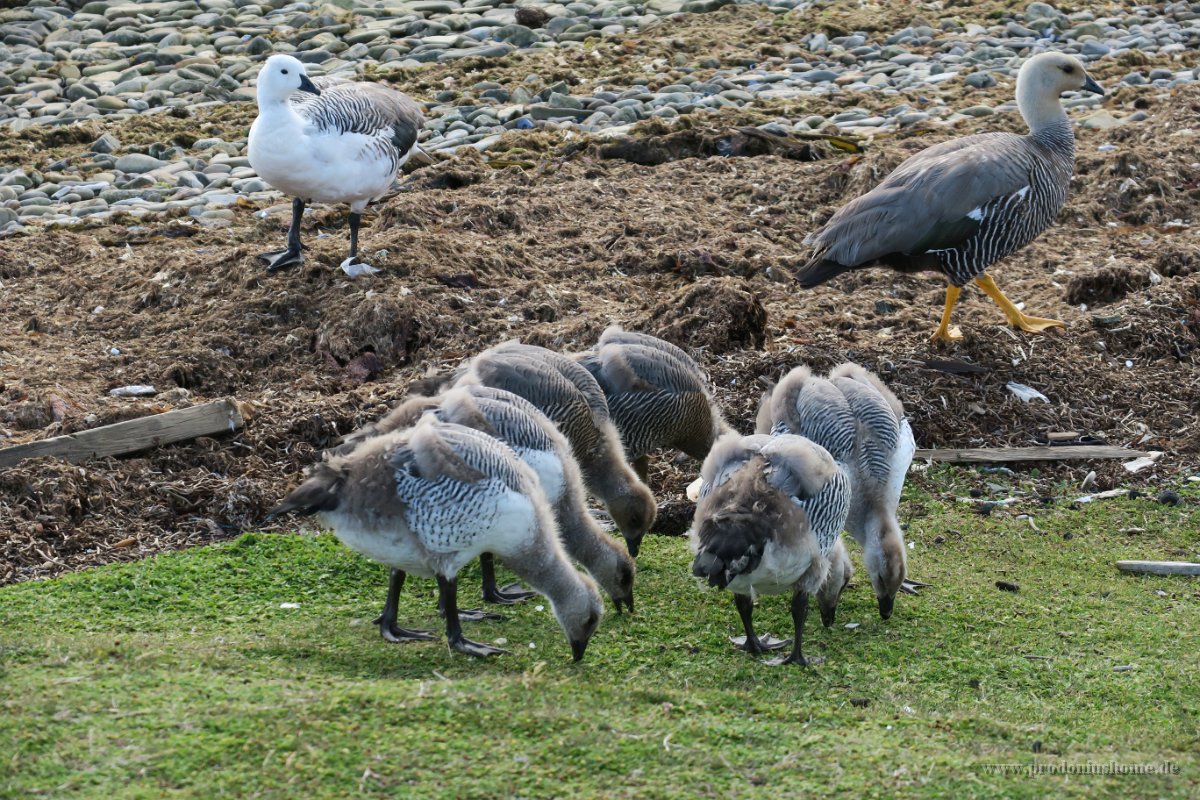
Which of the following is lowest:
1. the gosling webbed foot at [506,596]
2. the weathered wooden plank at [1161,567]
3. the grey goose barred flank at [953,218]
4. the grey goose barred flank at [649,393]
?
the gosling webbed foot at [506,596]

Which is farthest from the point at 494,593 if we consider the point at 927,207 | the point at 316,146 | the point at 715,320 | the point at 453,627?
the point at 316,146

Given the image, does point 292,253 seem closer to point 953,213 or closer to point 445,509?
point 953,213

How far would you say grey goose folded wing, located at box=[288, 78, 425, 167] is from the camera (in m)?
11.0

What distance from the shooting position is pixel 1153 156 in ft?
43.2

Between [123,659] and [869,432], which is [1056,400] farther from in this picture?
[123,659]

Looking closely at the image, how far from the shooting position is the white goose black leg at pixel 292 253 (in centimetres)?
1089

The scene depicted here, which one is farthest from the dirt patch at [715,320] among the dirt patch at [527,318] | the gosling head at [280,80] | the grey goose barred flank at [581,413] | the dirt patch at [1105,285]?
the gosling head at [280,80]

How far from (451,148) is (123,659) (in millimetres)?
9792

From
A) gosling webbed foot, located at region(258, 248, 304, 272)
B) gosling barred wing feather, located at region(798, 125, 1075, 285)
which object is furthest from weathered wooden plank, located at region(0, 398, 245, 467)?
gosling barred wing feather, located at region(798, 125, 1075, 285)

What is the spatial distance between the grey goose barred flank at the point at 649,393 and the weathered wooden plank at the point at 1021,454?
5.17 feet

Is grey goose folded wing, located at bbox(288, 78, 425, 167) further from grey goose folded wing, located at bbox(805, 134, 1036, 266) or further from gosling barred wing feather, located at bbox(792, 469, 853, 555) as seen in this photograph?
gosling barred wing feather, located at bbox(792, 469, 853, 555)

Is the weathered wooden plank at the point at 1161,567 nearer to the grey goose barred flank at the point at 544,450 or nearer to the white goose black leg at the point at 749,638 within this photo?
the white goose black leg at the point at 749,638

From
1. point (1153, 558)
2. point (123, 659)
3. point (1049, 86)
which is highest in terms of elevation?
point (1049, 86)

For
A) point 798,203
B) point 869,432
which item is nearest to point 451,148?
point 798,203
